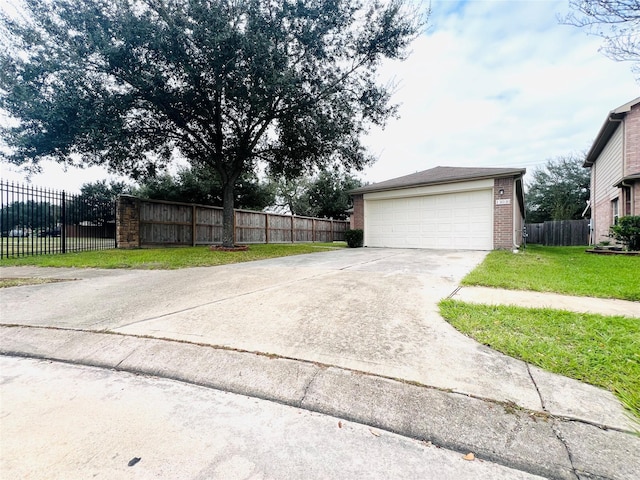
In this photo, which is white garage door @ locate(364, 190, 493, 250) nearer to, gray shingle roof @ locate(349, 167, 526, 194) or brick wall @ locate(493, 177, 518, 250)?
brick wall @ locate(493, 177, 518, 250)

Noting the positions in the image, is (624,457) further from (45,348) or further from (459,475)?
(45,348)

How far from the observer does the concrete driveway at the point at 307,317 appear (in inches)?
76.3

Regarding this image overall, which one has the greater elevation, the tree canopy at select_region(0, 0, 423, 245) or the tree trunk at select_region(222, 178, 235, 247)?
the tree canopy at select_region(0, 0, 423, 245)

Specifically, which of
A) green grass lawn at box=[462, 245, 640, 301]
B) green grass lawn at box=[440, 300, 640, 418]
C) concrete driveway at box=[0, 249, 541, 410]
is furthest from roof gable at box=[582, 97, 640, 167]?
green grass lawn at box=[440, 300, 640, 418]

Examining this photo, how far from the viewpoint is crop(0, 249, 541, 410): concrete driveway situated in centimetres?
194

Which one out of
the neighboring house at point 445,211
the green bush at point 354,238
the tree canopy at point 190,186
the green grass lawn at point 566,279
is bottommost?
the green grass lawn at point 566,279

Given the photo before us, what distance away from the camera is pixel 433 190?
428 inches

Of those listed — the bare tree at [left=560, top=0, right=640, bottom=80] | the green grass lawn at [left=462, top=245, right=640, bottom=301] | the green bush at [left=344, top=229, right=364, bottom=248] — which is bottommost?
the green grass lawn at [left=462, top=245, right=640, bottom=301]

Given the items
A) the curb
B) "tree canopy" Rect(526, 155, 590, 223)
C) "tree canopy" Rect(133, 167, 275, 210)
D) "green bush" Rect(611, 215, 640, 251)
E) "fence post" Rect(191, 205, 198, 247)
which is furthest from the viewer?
"tree canopy" Rect(526, 155, 590, 223)

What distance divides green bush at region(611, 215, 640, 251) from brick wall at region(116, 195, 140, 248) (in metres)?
15.9

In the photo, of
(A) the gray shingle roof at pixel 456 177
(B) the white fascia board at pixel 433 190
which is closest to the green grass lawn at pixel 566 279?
(A) the gray shingle roof at pixel 456 177

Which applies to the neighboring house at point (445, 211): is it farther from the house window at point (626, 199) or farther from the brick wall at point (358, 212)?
the house window at point (626, 199)

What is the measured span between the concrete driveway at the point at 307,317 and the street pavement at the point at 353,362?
0.05ft

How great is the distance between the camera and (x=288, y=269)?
19.6ft
